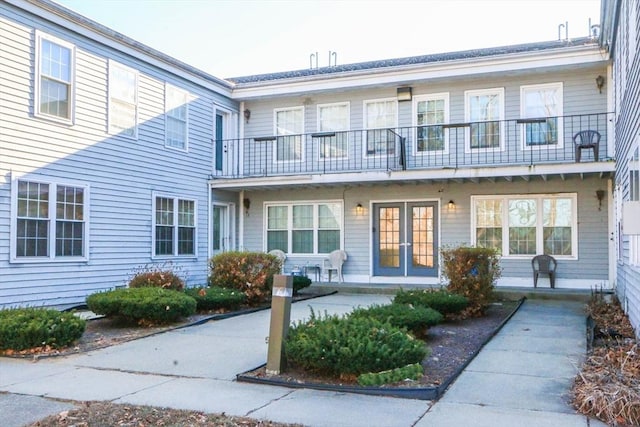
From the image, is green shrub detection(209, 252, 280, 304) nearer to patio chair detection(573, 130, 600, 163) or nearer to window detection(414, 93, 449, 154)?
window detection(414, 93, 449, 154)

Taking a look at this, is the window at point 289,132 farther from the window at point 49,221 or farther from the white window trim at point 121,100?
the window at point 49,221

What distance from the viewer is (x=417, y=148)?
15.1 meters

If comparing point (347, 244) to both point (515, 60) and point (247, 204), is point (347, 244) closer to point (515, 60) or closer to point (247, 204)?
point (247, 204)

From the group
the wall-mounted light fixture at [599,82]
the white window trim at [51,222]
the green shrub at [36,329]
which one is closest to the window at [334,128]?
the wall-mounted light fixture at [599,82]

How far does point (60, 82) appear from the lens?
11.4m

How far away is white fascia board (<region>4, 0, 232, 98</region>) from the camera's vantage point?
1078 centimetres

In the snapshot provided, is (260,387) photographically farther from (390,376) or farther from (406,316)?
(406,316)

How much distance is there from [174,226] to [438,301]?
24.8ft

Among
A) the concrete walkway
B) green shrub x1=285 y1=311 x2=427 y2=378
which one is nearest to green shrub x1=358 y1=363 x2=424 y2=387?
green shrub x1=285 y1=311 x2=427 y2=378

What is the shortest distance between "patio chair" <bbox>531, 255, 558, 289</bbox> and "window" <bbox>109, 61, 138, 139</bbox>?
9.67 m

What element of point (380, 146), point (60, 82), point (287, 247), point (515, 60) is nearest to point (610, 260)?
point (515, 60)

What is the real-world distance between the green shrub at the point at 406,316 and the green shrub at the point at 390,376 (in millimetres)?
1610

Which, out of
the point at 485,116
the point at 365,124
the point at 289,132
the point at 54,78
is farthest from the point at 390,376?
the point at 289,132

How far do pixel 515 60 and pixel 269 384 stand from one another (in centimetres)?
1077
